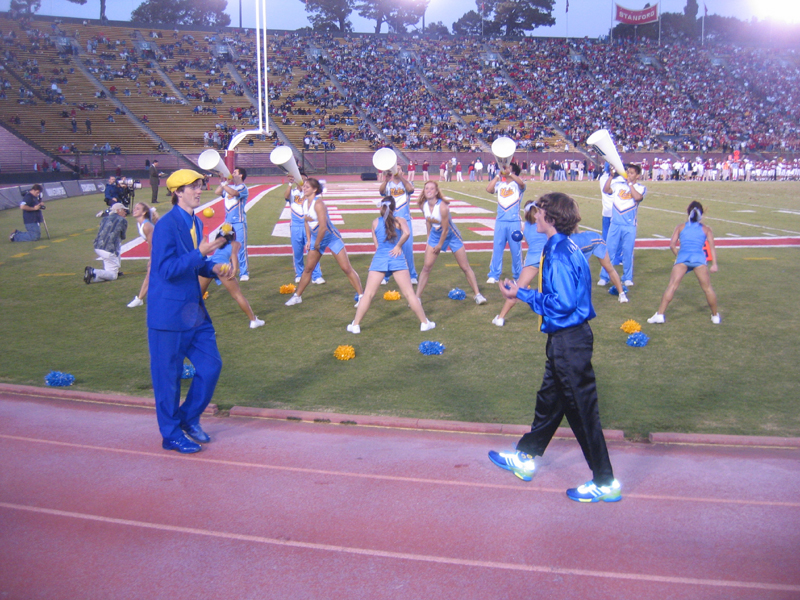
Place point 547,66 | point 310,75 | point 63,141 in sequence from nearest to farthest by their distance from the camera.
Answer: point 63,141 → point 310,75 → point 547,66

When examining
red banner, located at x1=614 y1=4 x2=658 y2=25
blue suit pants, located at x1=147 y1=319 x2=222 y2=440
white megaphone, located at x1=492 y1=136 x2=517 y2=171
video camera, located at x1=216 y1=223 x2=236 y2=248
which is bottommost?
blue suit pants, located at x1=147 y1=319 x2=222 y2=440

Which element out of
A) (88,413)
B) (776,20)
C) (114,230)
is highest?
(776,20)

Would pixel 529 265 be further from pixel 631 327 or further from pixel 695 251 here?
pixel 695 251

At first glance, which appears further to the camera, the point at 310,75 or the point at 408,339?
the point at 310,75

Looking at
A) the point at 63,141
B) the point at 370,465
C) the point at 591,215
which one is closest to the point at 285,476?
the point at 370,465

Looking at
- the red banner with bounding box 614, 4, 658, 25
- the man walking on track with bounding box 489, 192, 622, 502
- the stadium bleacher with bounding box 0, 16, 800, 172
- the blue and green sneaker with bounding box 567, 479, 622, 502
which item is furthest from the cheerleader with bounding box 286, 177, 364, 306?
the red banner with bounding box 614, 4, 658, 25

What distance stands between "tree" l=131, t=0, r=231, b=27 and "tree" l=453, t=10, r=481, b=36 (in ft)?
117

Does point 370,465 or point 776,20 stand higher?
point 776,20

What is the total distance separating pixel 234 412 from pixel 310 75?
54.1m

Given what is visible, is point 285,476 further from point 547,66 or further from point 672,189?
point 547,66

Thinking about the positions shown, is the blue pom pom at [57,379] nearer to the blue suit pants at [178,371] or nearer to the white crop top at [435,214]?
the blue suit pants at [178,371]

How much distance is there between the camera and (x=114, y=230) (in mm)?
10875

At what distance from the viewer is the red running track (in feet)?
10.6

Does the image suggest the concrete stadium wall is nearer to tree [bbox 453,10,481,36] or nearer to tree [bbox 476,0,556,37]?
tree [bbox 476,0,556,37]
